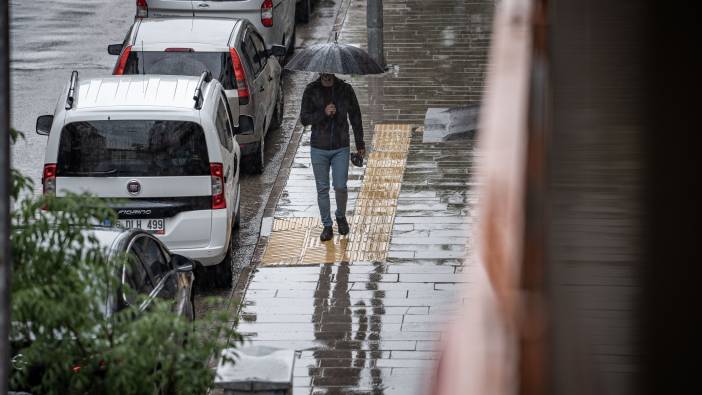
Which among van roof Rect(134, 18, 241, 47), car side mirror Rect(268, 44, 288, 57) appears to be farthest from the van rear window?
car side mirror Rect(268, 44, 288, 57)

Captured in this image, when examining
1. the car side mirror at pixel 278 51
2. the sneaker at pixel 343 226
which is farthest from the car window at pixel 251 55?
the sneaker at pixel 343 226

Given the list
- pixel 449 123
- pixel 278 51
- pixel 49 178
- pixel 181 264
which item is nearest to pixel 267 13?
pixel 278 51

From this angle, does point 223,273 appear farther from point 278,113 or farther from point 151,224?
point 278,113

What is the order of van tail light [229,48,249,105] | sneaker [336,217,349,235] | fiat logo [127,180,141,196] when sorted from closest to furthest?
fiat logo [127,180,141,196]
sneaker [336,217,349,235]
van tail light [229,48,249,105]

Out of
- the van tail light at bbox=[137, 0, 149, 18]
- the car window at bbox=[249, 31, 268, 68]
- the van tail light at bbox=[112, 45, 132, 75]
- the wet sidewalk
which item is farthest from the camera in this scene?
the van tail light at bbox=[137, 0, 149, 18]

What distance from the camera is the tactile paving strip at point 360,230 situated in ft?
37.9

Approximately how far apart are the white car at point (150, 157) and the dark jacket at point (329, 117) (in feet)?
4.51

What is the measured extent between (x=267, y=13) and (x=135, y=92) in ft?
26.1

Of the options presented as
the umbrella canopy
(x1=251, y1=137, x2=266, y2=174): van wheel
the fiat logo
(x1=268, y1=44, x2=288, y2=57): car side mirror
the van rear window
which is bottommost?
(x1=251, y1=137, x2=266, y2=174): van wheel

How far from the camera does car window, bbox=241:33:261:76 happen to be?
46.5 ft

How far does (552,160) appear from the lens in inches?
39.7

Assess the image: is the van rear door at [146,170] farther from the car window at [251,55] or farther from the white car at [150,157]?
the car window at [251,55]

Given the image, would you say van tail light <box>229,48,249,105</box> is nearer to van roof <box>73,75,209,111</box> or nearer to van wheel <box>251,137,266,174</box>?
van wheel <box>251,137,266,174</box>

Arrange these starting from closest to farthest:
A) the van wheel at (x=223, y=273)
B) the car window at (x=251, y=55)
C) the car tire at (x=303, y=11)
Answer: the van wheel at (x=223, y=273) → the car window at (x=251, y=55) → the car tire at (x=303, y=11)
